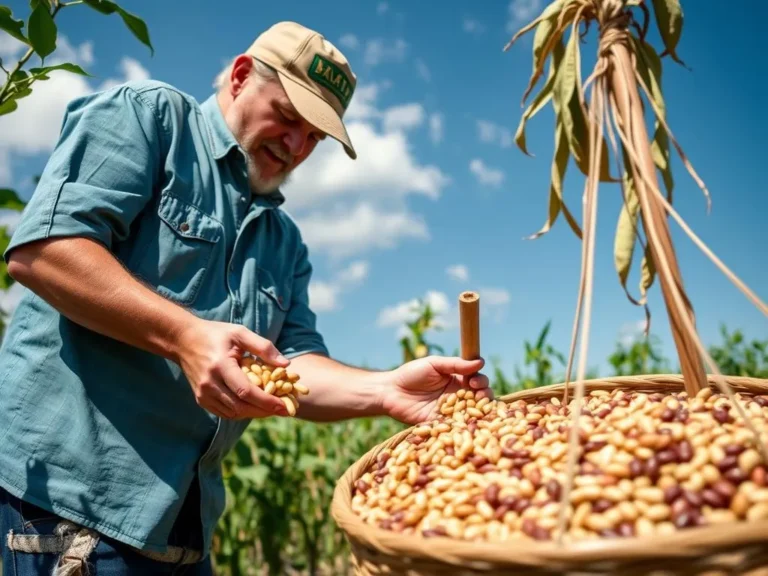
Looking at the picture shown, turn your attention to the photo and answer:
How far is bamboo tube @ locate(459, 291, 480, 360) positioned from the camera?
1.60 m

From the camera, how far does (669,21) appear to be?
1.42 metres

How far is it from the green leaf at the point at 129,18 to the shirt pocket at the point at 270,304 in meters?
0.81

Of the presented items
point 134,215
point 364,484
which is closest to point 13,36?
point 134,215

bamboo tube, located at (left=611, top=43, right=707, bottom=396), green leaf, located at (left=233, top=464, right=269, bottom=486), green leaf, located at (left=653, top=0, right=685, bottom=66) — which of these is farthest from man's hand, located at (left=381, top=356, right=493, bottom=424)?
green leaf, located at (left=233, top=464, right=269, bottom=486)

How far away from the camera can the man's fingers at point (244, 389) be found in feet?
4.98

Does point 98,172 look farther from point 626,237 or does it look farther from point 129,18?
point 626,237

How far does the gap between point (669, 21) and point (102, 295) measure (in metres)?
1.44

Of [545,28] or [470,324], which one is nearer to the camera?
[545,28]

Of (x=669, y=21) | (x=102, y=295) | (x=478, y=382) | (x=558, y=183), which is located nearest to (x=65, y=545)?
(x=102, y=295)

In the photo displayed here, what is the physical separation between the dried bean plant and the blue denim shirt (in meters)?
1.02

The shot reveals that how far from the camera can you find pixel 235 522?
3791mm

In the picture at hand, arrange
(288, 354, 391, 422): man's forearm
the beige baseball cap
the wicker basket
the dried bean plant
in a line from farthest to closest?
1. the beige baseball cap
2. (288, 354, 391, 422): man's forearm
3. the dried bean plant
4. the wicker basket

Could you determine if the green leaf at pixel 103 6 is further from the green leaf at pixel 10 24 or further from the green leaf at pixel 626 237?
the green leaf at pixel 626 237

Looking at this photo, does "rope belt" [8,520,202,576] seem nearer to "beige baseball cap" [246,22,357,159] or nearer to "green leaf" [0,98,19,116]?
"green leaf" [0,98,19,116]
